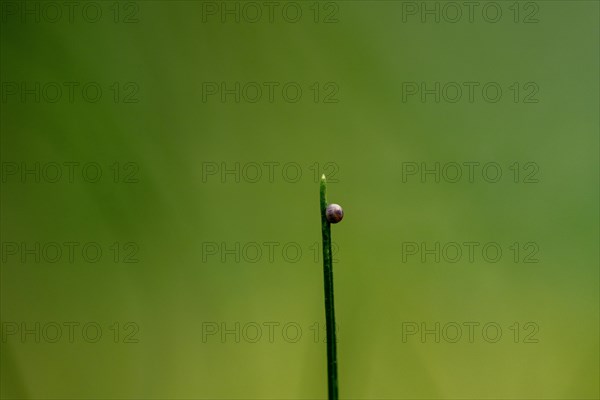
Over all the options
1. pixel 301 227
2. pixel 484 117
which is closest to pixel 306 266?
pixel 301 227

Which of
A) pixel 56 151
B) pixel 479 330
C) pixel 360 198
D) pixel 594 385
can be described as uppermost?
pixel 56 151

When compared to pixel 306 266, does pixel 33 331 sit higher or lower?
lower

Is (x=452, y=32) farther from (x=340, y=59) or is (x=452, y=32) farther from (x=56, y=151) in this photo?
(x=56, y=151)
